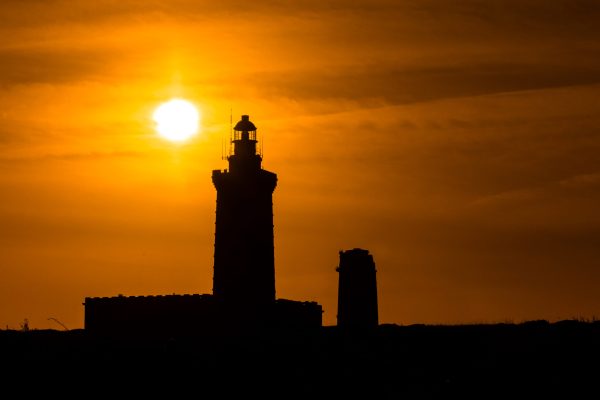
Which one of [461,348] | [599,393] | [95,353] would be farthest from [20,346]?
[599,393]

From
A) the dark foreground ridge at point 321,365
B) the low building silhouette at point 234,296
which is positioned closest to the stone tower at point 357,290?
the low building silhouette at point 234,296

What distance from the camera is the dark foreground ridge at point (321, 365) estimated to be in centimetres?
4203

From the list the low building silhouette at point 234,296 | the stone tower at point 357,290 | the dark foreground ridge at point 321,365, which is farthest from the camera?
the stone tower at point 357,290

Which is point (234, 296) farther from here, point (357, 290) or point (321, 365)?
point (321, 365)

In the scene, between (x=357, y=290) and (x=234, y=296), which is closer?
(x=234, y=296)

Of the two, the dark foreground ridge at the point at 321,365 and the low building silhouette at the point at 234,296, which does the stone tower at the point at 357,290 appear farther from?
the dark foreground ridge at the point at 321,365

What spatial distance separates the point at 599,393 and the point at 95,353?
50.1 ft

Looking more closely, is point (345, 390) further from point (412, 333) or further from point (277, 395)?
point (412, 333)

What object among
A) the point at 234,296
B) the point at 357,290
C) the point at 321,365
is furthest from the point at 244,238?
the point at 321,365

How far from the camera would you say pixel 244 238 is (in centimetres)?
6562

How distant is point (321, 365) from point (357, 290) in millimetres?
23569

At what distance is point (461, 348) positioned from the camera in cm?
4819

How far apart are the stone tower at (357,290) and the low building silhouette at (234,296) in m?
1.51

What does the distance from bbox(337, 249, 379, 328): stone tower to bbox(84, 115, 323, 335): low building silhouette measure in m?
1.51
